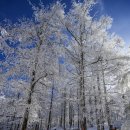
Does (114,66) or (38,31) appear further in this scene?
(38,31)

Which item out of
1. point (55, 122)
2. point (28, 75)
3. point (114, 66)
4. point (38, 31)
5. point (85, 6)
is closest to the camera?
point (114, 66)

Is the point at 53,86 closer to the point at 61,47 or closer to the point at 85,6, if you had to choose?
the point at 61,47

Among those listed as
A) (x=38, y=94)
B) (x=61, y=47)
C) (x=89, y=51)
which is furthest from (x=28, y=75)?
(x=89, y=51)

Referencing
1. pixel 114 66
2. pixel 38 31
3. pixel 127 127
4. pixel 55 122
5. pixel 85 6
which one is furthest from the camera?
pixel 55 122

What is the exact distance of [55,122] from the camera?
65.0m

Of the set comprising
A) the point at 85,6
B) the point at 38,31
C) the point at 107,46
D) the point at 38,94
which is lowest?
the point at 38,94

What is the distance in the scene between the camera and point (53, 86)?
10.6 m

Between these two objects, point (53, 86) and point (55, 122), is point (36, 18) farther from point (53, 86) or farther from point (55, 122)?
point (55, 122)

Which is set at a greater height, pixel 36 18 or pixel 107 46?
pixel 36 18

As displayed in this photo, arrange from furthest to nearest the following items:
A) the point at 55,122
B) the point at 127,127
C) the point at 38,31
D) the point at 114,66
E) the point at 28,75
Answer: the point at 55,122, the point at 38,31, the point at 28,75, the point at 114,66, the point at 127,127

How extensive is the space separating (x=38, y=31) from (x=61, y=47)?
3.04 meters

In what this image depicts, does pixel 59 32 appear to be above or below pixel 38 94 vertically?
above

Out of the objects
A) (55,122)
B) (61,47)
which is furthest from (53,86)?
(55,122)

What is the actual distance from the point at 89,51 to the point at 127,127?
5237 millimetres
